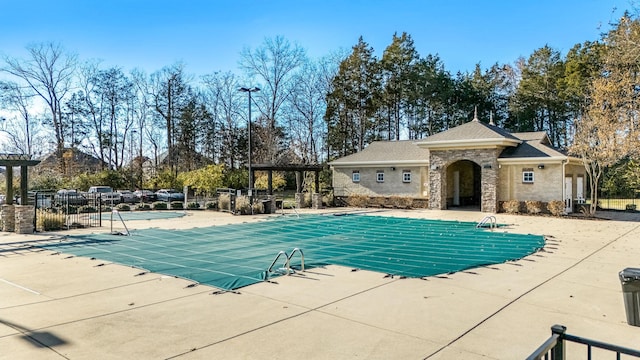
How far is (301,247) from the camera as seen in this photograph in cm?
1166

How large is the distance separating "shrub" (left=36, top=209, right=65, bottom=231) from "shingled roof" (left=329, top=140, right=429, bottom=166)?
56.1 feet

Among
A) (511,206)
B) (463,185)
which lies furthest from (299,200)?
(511,206)

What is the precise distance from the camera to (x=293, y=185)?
44.0 meters

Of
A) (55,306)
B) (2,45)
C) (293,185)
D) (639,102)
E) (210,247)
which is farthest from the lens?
(293,185)

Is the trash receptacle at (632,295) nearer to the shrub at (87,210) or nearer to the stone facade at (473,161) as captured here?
the stone facade at (473,161)

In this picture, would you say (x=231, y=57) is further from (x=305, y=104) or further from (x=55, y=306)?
(x=55, y=306)

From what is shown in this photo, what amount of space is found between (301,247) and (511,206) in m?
14.8

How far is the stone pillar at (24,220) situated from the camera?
48.4 ft

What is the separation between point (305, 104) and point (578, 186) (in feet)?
85.1

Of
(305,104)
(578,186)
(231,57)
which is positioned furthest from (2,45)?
(578,186)

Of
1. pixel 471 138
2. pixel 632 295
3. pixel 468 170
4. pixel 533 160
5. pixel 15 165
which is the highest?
pixel 471 138

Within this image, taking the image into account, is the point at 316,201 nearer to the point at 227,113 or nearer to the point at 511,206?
the point at 511,206

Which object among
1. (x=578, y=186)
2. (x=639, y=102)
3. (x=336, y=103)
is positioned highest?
(x=336, y=103)

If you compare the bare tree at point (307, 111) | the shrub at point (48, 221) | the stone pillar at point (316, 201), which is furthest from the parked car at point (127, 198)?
the bare tree at point (307, 111)
